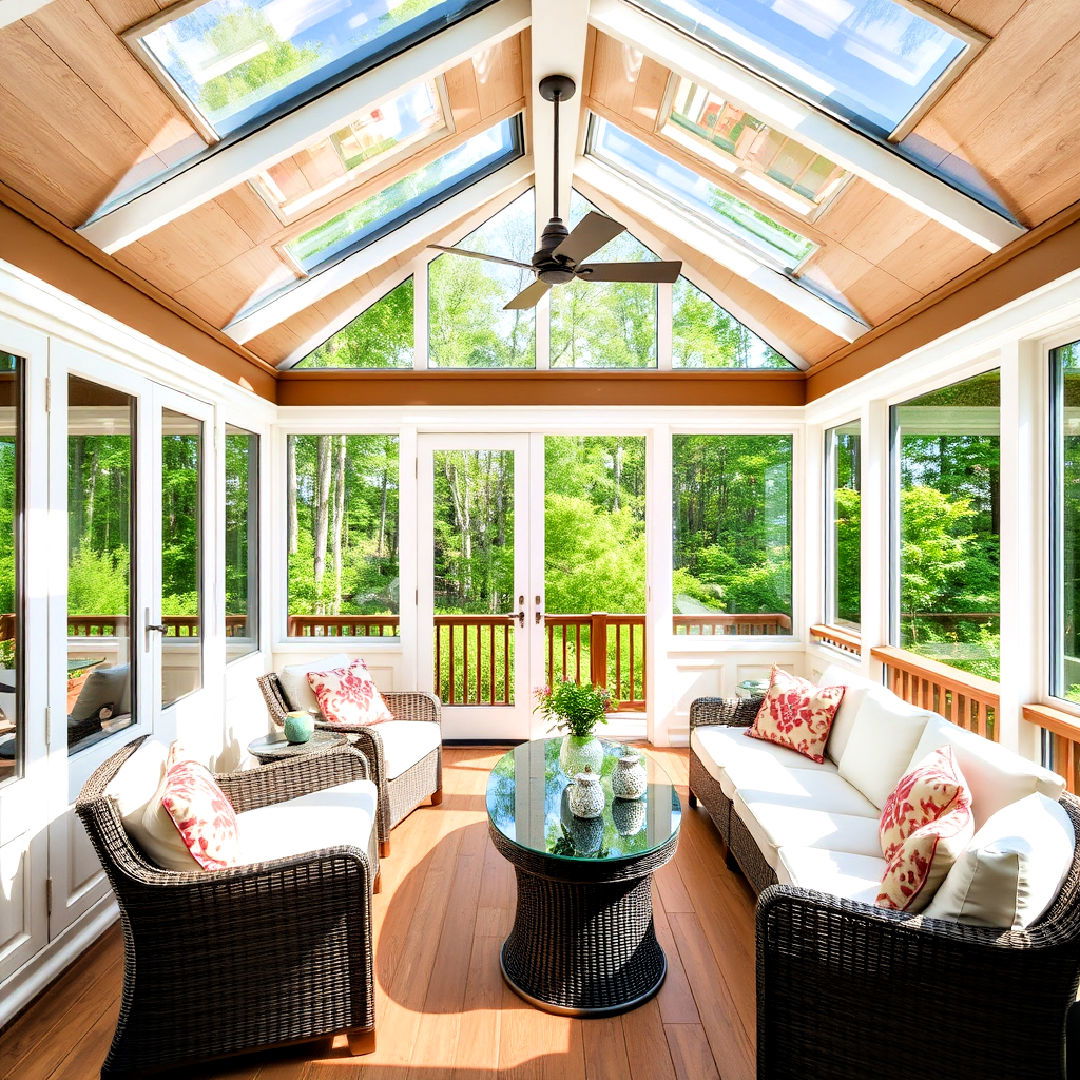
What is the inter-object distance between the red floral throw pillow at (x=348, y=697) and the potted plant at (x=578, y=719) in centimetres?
129

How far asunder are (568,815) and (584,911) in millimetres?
323

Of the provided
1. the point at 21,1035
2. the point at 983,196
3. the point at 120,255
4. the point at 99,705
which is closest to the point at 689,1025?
the point at 21,1035

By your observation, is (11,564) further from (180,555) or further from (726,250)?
(726,250)

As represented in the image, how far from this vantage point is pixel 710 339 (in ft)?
16.1

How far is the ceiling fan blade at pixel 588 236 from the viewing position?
7.61ft

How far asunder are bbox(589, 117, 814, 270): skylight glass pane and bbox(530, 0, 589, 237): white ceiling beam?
0.69 feet

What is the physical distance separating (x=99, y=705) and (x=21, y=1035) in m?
1.10

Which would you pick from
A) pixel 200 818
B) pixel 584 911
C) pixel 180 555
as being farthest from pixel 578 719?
pixel 180 555

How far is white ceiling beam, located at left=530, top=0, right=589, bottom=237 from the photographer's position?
2.67 m

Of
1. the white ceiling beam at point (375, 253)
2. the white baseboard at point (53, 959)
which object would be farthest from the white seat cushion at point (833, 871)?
the white ceiling beam at point (375, 253)

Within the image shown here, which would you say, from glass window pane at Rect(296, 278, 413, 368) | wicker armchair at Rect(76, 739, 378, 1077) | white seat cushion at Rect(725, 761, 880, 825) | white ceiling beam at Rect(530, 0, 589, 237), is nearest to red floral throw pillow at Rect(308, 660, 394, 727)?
wicker armchair at Rect(76, 739, 378, 1077)

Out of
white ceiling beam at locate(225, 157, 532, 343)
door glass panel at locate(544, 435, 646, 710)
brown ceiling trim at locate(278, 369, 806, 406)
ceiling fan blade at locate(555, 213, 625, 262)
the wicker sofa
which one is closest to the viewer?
the wicker sofa

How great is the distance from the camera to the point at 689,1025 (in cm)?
215

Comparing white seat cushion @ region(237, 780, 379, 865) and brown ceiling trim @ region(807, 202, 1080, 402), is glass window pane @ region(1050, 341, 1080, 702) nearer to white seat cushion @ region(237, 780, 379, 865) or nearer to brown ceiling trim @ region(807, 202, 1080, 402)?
brown ceiling trim @ region(807, 202, 1080, 402)
